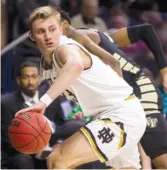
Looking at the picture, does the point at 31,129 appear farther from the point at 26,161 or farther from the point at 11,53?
the point at 11,53

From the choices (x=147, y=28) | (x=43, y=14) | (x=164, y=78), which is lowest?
(x=164, y=78)

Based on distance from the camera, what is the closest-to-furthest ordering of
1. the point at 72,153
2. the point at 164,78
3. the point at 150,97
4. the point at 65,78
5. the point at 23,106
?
1. the point at 65,78
2. the point at 72,153
3. the point at 164,78
4. the point at 150,97
5. the point at 23,106

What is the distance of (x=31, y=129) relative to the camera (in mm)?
4223

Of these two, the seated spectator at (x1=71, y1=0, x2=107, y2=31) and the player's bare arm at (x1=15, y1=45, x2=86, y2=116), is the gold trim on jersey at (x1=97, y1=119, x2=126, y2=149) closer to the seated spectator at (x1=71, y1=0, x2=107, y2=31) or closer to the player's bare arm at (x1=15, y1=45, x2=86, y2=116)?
the player's bare arm at (x1=15, y1=45, x2=86, y2=116)

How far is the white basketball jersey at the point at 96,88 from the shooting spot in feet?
14.4

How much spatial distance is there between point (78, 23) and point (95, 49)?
2732 mm

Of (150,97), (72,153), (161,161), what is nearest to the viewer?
(72,153)

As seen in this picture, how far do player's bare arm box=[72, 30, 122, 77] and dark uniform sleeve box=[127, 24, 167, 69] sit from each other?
378mm

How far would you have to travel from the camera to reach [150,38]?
5164 millimetres

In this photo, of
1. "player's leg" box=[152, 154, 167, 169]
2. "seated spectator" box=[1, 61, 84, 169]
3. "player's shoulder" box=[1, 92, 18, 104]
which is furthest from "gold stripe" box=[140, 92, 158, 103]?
"player's shoulder" box=[1, 92, 18, 104]

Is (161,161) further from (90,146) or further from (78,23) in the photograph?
(78,23)

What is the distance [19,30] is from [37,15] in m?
3.47

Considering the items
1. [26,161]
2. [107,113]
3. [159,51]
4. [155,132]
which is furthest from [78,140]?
[26,161]

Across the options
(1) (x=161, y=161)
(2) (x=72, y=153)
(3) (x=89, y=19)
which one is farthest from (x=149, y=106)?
(3) (x=89, y=19)
